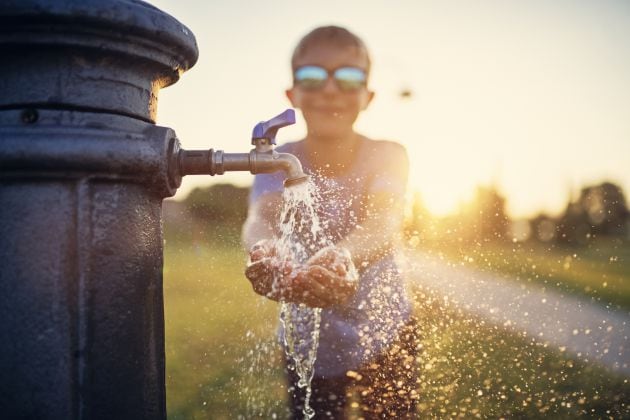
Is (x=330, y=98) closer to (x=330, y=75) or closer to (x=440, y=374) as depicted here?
(x=330, y=75)

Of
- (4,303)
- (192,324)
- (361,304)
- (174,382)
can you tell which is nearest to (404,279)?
(361,304)

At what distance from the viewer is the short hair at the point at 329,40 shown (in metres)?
3.31

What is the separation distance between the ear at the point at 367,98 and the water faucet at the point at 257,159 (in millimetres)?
1923

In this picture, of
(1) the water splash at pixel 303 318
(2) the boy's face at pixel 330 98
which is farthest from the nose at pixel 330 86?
(1) the water splash at pixel 303 318

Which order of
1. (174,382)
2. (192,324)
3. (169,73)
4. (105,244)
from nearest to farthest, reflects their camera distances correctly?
1. (105,244)
2. (169,73)
3. (174,382)
4. (192,324)

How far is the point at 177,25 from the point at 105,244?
611mm

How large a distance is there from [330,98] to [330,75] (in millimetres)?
139

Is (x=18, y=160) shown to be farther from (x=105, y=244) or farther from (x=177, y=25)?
(x=177, y=25)

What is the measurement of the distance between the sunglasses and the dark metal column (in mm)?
1973

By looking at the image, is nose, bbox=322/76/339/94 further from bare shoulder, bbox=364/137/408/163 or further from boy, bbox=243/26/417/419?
bare shoulder, bbox=364/137/408/163

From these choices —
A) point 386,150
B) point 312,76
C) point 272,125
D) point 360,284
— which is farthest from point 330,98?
point 272,125

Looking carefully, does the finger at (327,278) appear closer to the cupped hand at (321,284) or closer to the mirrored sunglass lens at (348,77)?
the cupped hand at (321,284)

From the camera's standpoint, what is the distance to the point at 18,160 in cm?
124

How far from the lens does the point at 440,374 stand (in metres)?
4.86
